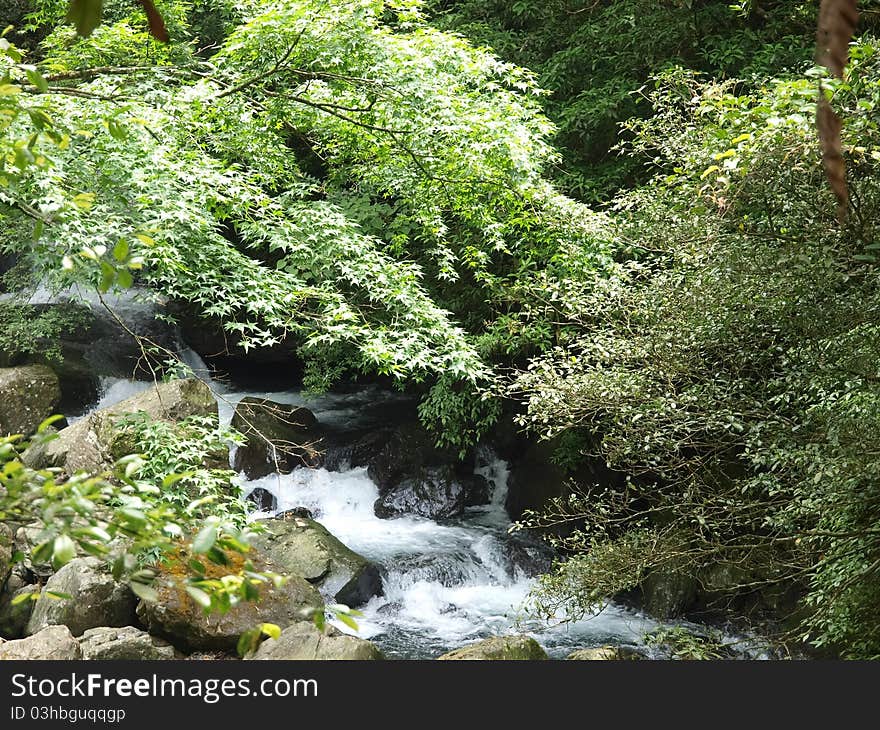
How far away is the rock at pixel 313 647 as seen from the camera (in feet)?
20.9

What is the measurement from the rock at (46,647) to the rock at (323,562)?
2320 millimetres

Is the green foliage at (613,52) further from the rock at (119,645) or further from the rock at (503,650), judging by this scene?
the rock at (119,645)

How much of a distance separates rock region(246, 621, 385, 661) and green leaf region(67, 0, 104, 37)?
5957mm

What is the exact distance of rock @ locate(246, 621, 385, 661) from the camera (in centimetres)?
636

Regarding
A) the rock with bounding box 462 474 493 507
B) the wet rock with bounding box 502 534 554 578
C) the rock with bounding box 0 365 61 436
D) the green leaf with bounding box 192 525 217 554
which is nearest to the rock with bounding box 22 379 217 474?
the rock with bounding box 0 365 61 436

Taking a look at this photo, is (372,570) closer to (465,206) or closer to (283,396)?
(465,206)

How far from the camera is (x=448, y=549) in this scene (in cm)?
1022

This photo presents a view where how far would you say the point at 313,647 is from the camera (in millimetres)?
6477

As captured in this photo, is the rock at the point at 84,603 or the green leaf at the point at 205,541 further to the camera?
the rock at the point at 84,603

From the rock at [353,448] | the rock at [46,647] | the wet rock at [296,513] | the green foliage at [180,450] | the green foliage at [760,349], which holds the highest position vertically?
the green foliage at [760,349]

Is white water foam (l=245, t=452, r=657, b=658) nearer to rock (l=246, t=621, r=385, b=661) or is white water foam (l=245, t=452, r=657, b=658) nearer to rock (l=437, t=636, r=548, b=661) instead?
rock (l=437, t=636, r=548, b=661)

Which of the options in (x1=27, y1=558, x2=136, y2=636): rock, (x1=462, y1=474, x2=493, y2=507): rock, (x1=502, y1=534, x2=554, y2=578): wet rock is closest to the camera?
(x1=27, y1=558, x2=136, y2=636): rock

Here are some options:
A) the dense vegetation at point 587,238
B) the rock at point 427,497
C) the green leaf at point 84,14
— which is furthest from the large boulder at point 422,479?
the green leaf at point 84,14

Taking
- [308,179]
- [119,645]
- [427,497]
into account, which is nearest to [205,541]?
[119,645]
